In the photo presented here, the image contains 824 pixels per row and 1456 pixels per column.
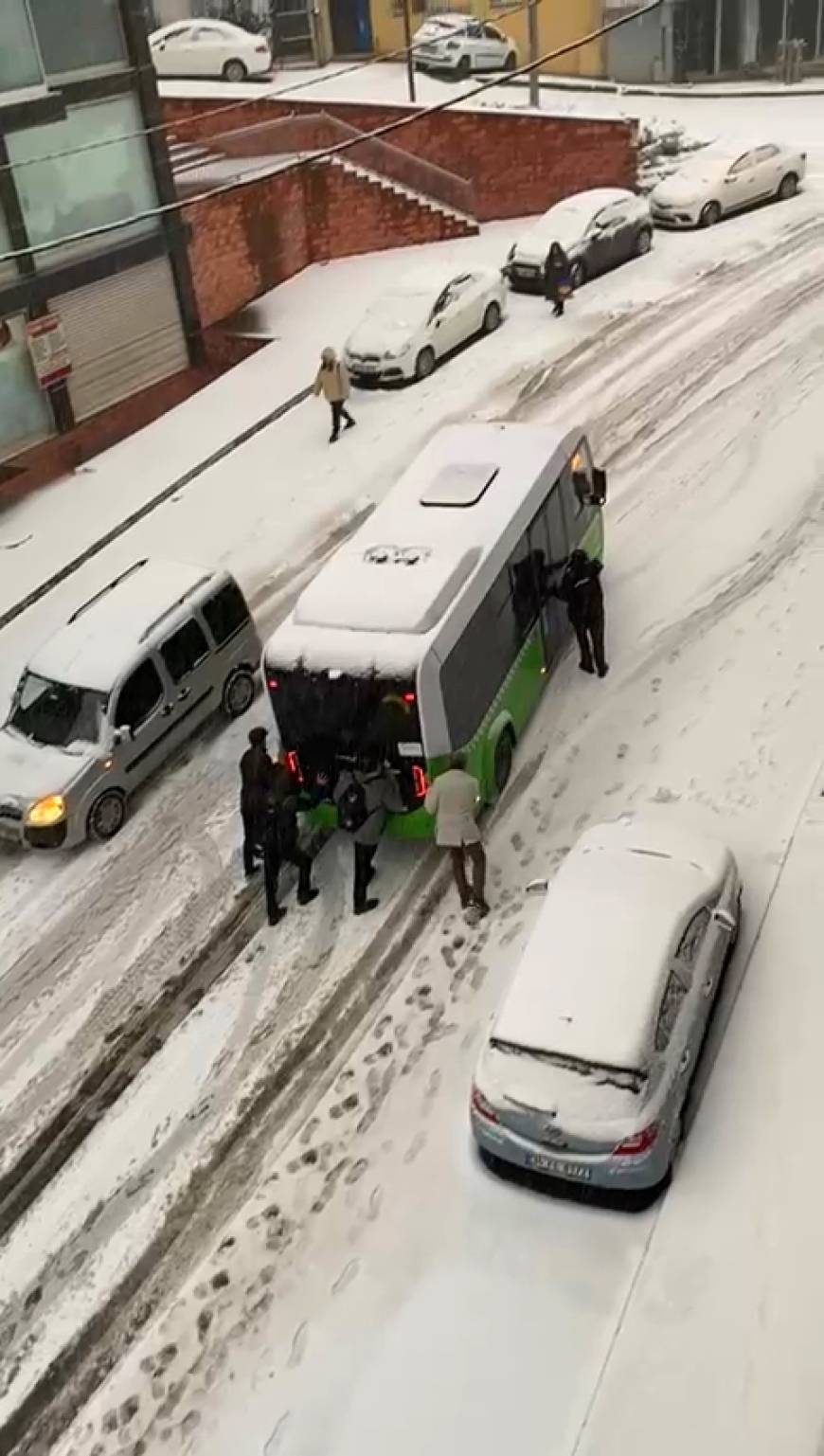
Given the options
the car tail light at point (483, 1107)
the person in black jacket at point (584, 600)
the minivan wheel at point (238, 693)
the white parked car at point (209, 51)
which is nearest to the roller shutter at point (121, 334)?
the minivan wheel at point (238, 693)

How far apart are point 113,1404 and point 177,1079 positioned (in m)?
2.62

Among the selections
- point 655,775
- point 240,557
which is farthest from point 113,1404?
point 240,557

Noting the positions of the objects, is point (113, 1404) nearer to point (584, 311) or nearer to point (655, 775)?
point (655, 775)

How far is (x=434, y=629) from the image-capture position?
1136cm

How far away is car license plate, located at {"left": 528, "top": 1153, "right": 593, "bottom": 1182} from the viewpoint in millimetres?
8867

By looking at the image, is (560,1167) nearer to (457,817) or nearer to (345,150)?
(457,817)

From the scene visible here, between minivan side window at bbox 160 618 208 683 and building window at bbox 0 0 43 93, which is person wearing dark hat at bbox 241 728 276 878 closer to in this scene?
minivan side window at bbox 160 618 208 683

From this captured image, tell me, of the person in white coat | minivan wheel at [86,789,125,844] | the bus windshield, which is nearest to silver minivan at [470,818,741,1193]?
the person in white coat

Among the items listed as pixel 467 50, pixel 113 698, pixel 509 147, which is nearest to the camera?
pixel 113 698

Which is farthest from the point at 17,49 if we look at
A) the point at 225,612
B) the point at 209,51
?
the point at 209,51

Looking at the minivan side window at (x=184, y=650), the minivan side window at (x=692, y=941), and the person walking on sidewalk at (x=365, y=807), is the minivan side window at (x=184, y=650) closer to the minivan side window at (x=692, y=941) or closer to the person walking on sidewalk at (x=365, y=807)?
the person walking on sidewalk at (x=365, y=807)

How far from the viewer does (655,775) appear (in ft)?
42.5

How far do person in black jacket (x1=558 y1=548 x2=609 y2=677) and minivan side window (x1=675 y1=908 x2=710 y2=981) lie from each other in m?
4.67

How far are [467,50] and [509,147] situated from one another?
742 centimetres
